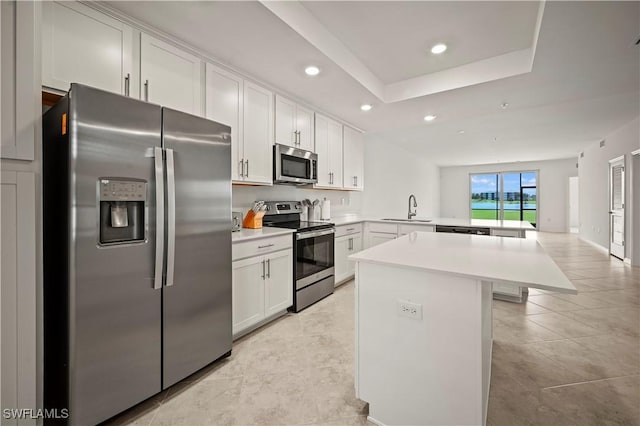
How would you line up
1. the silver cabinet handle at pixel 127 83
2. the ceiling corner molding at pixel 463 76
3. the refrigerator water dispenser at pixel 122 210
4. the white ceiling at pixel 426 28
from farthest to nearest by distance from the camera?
1. the ceiling corner molding at pixel 463 76
2. the white ceiling at pixel 426 28
3. the silver cabinet handle at pixel 127 83
4. the refrigerator water dispenser at pixel 122 210

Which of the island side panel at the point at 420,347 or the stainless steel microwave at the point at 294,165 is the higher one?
the stainless steel microwave at the point at 294,165

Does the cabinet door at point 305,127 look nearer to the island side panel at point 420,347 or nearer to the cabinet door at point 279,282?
the cabinet door at point 279,282

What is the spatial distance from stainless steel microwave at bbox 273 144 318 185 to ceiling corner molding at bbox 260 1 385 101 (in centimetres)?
106

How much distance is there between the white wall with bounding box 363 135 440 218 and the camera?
18.9 ft

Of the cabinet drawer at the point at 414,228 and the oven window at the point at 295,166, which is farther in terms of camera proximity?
the cabinet drawer at the point at 414,228

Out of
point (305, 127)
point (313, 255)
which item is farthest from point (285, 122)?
point (313, 255)

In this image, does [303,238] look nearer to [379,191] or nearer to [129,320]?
[129,320]

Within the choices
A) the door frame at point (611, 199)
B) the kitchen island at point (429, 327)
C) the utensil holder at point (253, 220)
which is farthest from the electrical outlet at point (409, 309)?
the door frame at point (611, 199)

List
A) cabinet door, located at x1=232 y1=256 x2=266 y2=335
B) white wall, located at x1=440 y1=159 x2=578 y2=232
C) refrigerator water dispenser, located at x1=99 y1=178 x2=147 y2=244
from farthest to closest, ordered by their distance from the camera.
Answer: white wall, located at x1=440 y1=159 x2=578 y2=232, cabinet door, located at x1=232 y1=256 x2=266 y2=335, refrigerator water dispenser, located at x1=99 y1=178 x2=147 y2=244

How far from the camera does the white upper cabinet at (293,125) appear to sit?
319cm

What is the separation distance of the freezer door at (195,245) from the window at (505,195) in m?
12.0

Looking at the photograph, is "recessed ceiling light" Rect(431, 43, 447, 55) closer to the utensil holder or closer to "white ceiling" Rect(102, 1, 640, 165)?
"white ceiling" Rect(102, 1, 640, 165)

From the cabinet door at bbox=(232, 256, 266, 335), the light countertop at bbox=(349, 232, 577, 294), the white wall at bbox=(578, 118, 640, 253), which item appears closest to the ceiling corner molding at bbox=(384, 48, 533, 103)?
the light countertop at bbox=(349, 232, 577, 294)

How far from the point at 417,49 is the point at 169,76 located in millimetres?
2308
